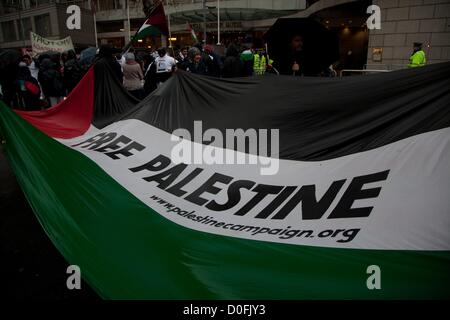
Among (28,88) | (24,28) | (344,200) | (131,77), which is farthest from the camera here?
(24,28)

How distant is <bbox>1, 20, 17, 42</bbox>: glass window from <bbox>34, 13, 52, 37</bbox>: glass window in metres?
4.93

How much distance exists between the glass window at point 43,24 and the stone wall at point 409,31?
1422 inches

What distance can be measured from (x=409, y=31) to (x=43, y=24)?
129ft

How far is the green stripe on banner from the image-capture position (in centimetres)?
171

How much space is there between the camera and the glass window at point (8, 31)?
42.4 metres

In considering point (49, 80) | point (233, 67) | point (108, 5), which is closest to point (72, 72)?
point (49, 80)

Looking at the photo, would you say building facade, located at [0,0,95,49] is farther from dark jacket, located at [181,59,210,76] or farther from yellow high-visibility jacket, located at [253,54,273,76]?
dark jacket, located at [181,59,210,76]

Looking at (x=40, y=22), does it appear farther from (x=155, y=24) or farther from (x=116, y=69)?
(x=155, y=24)

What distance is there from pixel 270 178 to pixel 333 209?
2.26 feet

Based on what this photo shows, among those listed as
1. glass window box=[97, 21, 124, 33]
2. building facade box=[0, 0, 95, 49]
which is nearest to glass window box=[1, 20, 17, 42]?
building facade box=[0, 0, 95, 49]

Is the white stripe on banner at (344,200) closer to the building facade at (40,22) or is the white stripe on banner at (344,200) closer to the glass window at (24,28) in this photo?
the building facade at (40,22)

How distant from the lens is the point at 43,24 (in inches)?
1533

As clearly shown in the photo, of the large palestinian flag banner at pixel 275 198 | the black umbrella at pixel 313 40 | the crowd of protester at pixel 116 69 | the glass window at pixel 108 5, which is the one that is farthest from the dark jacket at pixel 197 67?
the glass window at pixel 108 5
